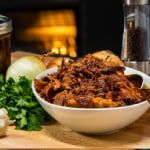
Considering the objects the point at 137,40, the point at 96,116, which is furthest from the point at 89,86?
the point at 137,40

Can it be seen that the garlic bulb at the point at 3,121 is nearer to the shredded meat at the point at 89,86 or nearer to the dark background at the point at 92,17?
the shredded meat at the point at 89,86

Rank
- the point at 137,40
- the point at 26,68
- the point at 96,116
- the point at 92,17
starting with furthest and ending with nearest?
the point at 92,17
the point at 137,40
the point at 26,68
the point at 96,116

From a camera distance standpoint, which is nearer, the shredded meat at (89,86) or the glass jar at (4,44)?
the shredded meat at (89,86)

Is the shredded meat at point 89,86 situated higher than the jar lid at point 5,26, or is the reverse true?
the jar lid at point 5,26

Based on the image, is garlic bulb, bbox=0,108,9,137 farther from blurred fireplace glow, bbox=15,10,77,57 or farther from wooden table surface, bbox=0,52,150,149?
blurred fireplace glow, bbox=15,10,77,57

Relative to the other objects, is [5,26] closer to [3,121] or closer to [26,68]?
[26,68]

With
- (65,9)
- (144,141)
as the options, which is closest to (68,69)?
(144,141)

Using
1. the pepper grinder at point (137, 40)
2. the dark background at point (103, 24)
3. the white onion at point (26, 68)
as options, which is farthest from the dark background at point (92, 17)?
the white onion at point (26, 68)
